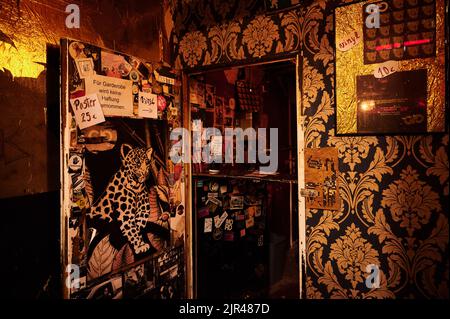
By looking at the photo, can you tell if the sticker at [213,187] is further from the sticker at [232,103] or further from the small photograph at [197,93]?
the sticker at [232,103]

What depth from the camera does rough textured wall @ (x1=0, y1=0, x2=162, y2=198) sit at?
1.43 meters

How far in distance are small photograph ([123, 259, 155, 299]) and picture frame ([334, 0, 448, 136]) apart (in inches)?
56.8

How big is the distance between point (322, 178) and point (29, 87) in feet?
5.40

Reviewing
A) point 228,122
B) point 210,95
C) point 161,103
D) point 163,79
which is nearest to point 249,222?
point 228,122

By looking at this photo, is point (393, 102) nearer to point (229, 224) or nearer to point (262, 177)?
point (262, 177)

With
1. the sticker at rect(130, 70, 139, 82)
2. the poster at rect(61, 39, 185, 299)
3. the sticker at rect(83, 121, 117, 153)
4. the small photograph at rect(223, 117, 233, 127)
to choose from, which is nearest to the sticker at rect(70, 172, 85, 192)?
the poster at rect(61, 39, 185, 299)

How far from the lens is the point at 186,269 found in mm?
2297

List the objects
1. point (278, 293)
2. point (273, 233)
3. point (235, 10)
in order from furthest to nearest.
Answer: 1. point (273, 233)
2. point (278, 293)
3. point (235, 10)

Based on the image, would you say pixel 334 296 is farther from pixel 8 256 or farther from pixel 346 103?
pixel 8 256

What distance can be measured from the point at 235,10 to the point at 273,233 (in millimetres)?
2321

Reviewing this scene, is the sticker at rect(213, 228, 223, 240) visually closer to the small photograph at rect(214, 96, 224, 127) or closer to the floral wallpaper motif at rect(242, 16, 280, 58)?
the small photograph at rect(214, 96, 224, 127)

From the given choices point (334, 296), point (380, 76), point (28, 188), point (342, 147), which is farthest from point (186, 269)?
point (380, 76)

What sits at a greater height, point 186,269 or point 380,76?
point 380,76
